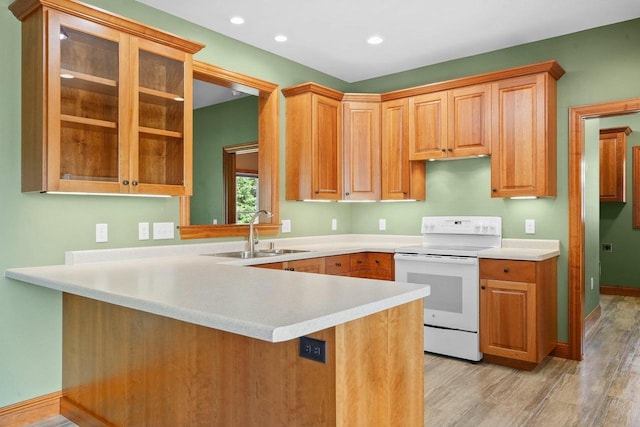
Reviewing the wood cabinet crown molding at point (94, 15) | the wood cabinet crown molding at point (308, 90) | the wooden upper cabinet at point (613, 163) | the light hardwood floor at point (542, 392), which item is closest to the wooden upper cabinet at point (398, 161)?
the wood cabinet crown molding at point (308, 90)

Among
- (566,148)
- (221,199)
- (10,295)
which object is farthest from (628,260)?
(10,295)

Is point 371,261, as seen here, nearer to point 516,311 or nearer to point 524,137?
point 516,311

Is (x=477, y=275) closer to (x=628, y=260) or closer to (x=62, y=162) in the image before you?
(x=62, y=162)

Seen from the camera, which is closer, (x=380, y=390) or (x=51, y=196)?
(x=380, y=390)

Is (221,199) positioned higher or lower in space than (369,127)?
lower

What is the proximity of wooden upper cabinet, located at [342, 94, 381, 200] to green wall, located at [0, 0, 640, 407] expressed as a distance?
42cm

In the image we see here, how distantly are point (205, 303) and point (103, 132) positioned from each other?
5.18 feet

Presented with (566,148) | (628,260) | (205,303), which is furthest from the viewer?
(628,260)

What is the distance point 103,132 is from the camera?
257cm

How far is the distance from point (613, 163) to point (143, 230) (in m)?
6.11

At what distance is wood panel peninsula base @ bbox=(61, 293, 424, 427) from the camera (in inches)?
58.4

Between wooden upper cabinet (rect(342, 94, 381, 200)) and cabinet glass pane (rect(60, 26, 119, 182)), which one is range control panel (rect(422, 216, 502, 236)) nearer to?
wooden upper cabinet (rect(342, 94, 381, 200))

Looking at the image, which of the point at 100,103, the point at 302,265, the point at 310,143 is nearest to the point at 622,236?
the point at 310,143

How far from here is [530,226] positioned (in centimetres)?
385
